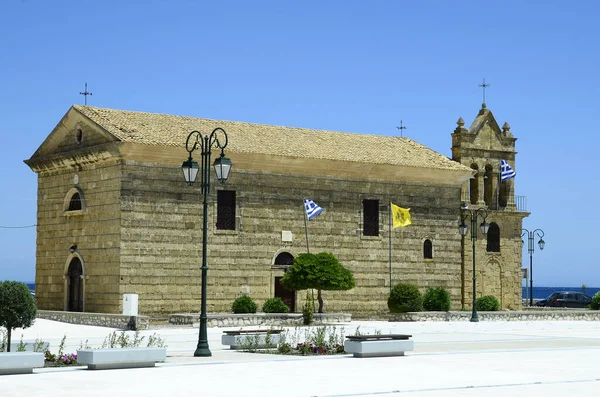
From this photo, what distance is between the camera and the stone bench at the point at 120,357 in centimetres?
1688

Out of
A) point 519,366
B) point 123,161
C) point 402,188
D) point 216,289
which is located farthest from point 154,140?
point 519,366

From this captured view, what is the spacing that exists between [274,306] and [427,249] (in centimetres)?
925

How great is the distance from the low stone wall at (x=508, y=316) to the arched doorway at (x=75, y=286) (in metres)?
11.7

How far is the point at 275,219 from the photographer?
1496 inches

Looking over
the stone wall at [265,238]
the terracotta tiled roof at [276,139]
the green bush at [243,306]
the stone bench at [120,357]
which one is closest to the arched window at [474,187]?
the terracotta tiled roof at [276,139]

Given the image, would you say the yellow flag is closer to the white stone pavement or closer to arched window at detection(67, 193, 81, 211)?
arched window at detection(67, 193, 81, 211)

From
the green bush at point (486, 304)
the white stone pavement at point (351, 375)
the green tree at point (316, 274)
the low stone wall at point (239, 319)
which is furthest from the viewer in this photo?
the green bush at point (486, 304)

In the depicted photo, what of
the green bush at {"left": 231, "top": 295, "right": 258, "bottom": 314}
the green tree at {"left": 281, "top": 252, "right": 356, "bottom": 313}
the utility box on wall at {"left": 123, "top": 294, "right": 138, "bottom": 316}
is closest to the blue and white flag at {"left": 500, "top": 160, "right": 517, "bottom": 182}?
the green tree at {"left": 281, "top": 252, "right": 356, "bottom": 313}

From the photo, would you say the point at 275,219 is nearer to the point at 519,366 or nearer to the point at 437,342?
the point at 437,342

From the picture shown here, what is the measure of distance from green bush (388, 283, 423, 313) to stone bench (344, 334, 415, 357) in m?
18.2

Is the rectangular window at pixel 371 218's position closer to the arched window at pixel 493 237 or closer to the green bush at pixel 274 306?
the green bush at pixel 274 306

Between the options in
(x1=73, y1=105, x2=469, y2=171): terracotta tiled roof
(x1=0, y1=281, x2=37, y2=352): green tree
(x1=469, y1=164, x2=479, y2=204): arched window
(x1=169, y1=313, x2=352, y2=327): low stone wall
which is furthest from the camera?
(x1=469, y1=164, x2=479, y2=204): arched window

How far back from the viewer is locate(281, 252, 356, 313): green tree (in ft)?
115

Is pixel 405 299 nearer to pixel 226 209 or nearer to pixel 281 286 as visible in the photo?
pixel 281 286
